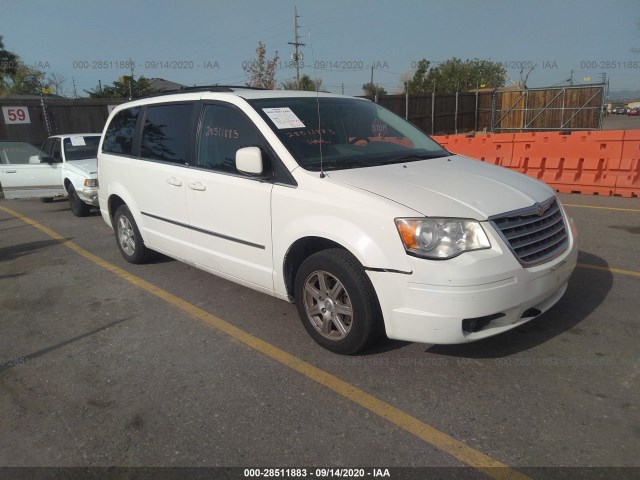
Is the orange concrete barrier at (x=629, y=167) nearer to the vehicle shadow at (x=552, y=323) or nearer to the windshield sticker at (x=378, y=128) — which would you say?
the vehicle shadow at (x=552, y=323)

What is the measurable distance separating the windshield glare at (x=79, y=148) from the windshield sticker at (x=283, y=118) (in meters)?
7.49

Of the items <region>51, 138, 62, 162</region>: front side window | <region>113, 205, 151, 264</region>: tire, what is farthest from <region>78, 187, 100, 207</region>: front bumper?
<region>113, 205, 151, 264</region>: tire

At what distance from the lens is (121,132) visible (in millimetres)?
5719

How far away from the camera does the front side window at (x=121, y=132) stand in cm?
548

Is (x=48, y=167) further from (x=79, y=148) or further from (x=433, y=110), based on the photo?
(x=433, y=110)

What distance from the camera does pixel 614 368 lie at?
3.15 metres

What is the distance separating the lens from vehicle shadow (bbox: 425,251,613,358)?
11.3 feet

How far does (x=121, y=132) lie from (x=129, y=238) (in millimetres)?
1247

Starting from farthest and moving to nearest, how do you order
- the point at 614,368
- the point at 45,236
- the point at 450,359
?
the point at 45,236
the point at 450,359
the point at 614,368

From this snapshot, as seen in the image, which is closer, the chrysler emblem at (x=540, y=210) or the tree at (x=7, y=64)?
the chrysler emblem at (x=540, y=210)

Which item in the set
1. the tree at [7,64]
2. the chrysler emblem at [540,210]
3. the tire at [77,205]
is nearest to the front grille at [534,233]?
the chrysler emblem at [540,210]

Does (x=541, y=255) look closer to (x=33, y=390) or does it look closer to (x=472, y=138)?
(x=33, y=390)

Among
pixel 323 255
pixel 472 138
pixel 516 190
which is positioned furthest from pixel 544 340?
pixel 472 138

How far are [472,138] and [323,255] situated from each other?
29.6 feet
